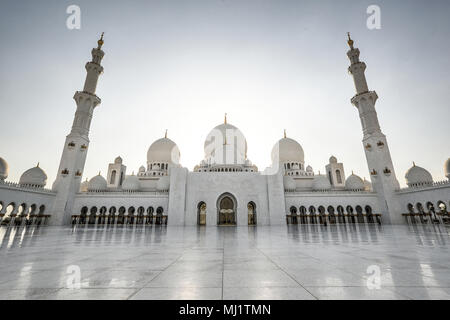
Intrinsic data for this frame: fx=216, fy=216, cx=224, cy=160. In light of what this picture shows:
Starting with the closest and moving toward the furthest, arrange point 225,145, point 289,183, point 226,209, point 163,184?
1. point 226,209
2. point 163,184
3. point 289,183
4. point 225,145

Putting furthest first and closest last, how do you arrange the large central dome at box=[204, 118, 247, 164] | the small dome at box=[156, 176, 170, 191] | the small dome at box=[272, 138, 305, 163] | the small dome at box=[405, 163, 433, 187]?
the small dome at box=[272, 138, 305, 163] < the large central dome at box=[204, 118, 247, 164] < the small dome at box=[156, 176, 170, 191] < the small dome at box=[405, 163, 433, 187]

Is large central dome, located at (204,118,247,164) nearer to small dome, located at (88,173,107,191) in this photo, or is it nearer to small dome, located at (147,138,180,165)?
small dome, located at (147,138,180,165)

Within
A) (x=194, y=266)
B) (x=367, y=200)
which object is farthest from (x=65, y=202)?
(x=367, y=200)

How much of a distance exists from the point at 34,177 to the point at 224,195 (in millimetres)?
23356

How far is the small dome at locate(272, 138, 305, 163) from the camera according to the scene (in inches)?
1489

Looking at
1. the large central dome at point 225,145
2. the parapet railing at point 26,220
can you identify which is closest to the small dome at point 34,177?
the parapet railing at point 26,220

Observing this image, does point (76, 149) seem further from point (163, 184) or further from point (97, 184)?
point (163, 184)

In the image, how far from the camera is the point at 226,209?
2672cm

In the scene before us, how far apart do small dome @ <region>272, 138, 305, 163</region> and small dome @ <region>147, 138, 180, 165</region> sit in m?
17.8

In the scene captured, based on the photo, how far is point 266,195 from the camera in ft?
84.9

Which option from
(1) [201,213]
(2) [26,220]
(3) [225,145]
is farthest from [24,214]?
(3) [225,145]

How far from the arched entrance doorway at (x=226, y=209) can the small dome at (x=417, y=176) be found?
890 inches

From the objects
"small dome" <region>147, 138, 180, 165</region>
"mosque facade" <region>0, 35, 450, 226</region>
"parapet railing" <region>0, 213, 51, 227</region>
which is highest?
"small dome" <region>147, 138, 180, 165</region>

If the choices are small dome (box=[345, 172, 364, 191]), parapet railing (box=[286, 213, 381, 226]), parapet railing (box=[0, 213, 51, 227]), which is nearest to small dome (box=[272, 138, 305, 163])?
small dome (box=[345, 172, 364, 191])
